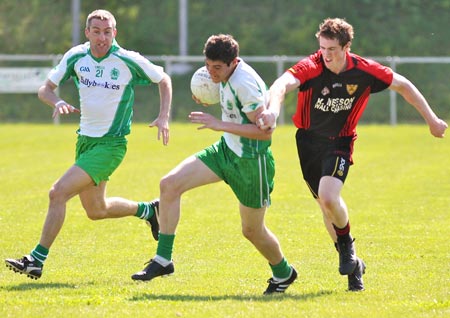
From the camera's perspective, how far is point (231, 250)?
9.41 m

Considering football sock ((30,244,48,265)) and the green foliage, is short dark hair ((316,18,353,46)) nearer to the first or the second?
football sock ((30,244,48,265))

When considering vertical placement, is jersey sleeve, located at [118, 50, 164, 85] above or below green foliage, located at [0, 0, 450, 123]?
above

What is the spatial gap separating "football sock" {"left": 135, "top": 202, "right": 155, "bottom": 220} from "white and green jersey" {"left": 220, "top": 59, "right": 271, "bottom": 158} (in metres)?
2.17

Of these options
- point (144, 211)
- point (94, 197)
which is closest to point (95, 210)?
point (94, 197)

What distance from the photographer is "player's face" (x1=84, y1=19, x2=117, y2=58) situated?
26.6 feet

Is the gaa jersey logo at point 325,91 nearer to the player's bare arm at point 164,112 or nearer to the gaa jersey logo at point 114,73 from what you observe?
the player's bare arm at point 164,112

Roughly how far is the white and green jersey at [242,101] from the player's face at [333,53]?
1.85 feet

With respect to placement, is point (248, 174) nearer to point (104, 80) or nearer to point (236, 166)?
point (236, 166)

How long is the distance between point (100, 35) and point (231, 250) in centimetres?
248

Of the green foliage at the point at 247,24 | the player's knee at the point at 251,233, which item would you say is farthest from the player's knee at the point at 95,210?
the green foliage at the point at 247,24

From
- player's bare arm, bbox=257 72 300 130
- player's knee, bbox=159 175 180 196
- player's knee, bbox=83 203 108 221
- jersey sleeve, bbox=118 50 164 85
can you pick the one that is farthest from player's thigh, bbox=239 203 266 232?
player's knee, bbox=83 203 108 221

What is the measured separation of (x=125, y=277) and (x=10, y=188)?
698cm

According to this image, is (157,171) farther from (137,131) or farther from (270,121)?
(270,121)

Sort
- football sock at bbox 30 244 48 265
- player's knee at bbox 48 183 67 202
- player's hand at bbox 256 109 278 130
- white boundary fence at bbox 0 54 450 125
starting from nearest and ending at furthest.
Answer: player's hand at bbox 256 109 278 130 → football sock at bbox 30 244 48 265 → player's knee at bbox 48 183 67 202 → white boundary fence at bbox 0 54 450 125
